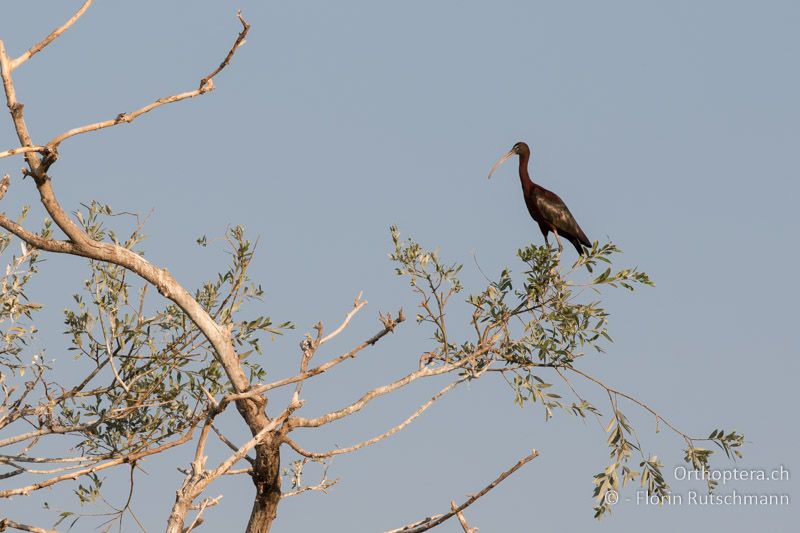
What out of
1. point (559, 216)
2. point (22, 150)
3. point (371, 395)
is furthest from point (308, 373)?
point (559, 216)

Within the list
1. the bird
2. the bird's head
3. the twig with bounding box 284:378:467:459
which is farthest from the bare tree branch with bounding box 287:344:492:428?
the bird's head

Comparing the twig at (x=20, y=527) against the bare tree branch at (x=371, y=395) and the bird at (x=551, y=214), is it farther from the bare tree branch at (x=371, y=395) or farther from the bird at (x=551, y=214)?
the bird at (x=551, y=214)

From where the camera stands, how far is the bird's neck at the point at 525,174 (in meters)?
20.2

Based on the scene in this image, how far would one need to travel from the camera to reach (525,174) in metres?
20.6

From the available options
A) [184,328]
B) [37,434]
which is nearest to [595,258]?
[184,328]

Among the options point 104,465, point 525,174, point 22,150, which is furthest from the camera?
point 525,174

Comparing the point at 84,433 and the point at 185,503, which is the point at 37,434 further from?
the point at 185,503

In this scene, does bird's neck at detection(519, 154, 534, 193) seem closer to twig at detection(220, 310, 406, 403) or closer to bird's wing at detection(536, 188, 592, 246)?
bird's wing at detection(536, 188, 592, 246)

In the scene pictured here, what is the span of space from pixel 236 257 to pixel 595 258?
4.13m

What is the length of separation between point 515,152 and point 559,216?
8.15 feet

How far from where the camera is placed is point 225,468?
10.6 meters

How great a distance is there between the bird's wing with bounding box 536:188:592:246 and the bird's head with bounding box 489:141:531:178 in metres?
1.51

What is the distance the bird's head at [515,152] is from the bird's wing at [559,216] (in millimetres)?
1515

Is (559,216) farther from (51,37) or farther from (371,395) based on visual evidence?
(51,37)
